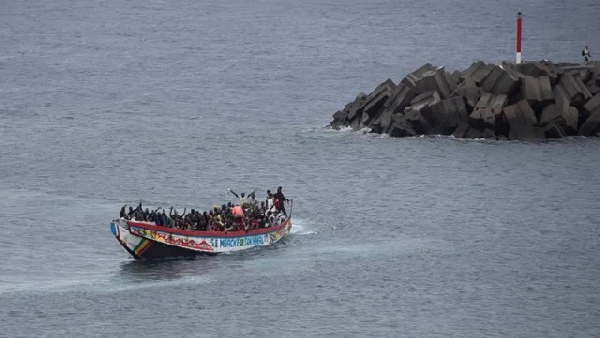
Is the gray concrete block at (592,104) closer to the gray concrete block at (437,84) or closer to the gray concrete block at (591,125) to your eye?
the gray concrete block at (591,125)

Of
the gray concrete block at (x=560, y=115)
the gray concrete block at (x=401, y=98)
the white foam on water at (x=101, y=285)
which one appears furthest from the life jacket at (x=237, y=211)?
the gray concrete block at (x=560, y=115)

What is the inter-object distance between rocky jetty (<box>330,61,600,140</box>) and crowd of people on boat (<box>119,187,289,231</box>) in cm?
3043

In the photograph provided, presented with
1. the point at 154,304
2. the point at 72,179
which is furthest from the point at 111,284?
the point at 72,179

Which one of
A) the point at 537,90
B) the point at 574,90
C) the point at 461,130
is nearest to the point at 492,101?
the point at 537,90

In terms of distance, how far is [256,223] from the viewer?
9638 centimetres

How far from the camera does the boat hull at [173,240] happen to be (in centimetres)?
9125

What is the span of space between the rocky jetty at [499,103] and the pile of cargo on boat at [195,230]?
32.2 m

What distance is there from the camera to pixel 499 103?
12425 cm

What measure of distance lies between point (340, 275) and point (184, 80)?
97860mm

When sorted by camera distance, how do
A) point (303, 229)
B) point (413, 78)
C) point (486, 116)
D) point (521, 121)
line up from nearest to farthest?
point (303, 229) < point (486, 116) < point (521, 121) < point (413, 78)

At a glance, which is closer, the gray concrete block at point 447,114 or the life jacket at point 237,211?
the life jacket at point 237,211

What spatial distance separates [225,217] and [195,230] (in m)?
2.49

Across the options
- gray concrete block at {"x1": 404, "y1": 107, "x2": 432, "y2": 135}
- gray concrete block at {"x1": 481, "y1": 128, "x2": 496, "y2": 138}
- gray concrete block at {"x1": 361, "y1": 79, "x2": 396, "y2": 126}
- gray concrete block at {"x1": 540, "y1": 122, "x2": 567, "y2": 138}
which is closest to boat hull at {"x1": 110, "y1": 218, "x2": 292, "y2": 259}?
gray concrete block at {"x1": 404, "y1": 107, "x2": 432, "y2": 135}

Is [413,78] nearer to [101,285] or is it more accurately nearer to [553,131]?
[553,131]
